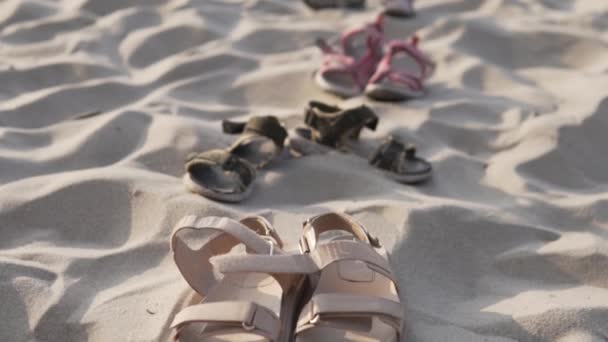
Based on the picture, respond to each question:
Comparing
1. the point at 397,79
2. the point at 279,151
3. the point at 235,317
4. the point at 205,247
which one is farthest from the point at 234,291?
the point at 397,79

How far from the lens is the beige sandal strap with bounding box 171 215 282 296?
5.51ft

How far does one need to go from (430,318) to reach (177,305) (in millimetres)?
613

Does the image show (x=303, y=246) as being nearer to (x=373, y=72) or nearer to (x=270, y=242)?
(x=270, y=242)

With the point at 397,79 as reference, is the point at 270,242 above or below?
above

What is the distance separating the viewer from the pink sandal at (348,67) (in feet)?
10.2

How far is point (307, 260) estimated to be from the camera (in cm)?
166

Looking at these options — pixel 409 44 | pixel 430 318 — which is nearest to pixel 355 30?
pixel 409 44

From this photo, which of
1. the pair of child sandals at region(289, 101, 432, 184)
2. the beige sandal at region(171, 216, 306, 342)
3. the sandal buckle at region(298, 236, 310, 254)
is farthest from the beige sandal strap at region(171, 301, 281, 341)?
the pair of child sandals at region(289, 101, 432, 184)

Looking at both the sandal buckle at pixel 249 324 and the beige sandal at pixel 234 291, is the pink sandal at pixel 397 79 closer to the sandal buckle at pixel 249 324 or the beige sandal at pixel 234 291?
the beige sandal at pixel 234 291

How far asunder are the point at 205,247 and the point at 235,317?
13.5 inches

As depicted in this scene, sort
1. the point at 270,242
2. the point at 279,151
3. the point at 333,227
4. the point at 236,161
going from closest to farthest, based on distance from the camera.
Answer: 1. the point at 270,242
2. the point at 333,227
3. the point at 236,161
4. the point at 279,151

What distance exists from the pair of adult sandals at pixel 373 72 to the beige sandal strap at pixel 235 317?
5.51 feet

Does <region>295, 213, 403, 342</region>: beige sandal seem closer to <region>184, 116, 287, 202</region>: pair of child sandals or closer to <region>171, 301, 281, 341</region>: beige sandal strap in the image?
<region>171, 301, 281, 341</region>: beige sandal strap

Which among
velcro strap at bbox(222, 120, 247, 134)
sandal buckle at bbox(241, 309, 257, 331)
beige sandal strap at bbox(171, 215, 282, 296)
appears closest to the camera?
sandal buckle at bbox(241, 309, 257, 331)
